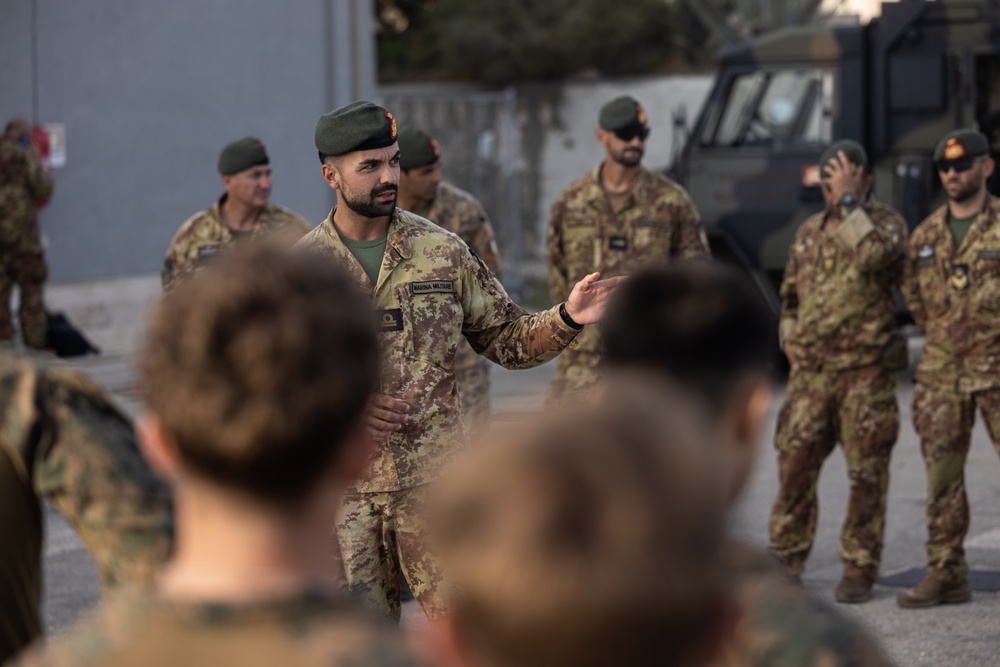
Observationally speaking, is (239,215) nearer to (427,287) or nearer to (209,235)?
(209,235)

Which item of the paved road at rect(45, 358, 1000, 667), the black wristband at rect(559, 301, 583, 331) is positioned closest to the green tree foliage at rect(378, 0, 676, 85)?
the paved road at rect(45, 358, 1000, 667)

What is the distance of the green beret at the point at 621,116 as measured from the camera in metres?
7.23

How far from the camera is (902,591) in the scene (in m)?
6.33

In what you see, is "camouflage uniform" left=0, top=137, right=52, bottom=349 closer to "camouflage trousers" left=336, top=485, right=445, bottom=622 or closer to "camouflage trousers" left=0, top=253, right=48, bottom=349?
"camouflage trousers" left=0, top=253, right=48, bottom=349

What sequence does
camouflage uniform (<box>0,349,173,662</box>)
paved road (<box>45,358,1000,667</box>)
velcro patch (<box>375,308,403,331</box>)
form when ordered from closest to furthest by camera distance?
camouflage uniform (<box>0,349,173,662</box>)
velcro patch (<box>375,308,403,331</box>)
paved road (<box>45,358,1000,667</box>)

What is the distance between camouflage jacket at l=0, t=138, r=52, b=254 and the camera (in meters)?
11.4

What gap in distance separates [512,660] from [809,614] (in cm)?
58

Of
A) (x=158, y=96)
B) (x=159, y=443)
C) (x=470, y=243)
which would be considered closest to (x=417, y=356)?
(x=159, y=443)

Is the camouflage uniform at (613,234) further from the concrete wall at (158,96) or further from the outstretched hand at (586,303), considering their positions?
the concrete wall at (158,96)

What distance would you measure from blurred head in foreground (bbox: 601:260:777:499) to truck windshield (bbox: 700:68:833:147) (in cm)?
989

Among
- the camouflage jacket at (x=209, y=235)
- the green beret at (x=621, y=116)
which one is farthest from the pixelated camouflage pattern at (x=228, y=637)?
the green beret at (x=621, y=116)

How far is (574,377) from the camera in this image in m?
7.06

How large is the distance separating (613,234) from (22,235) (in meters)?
5.99

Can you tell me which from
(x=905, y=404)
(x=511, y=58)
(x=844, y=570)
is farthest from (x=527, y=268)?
(x=844, y=570)
